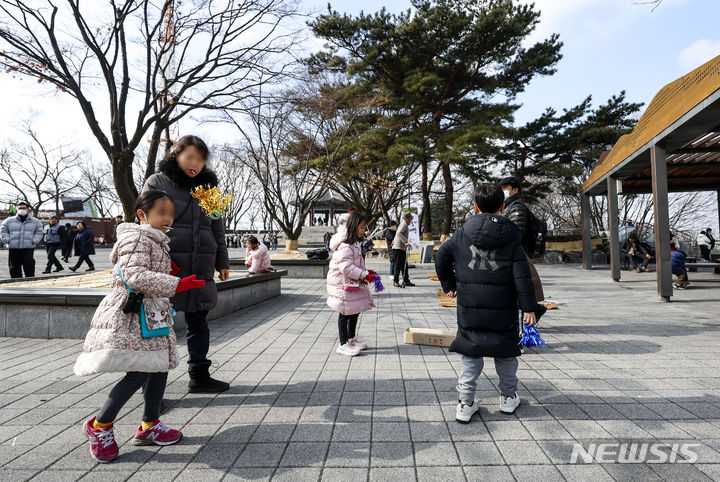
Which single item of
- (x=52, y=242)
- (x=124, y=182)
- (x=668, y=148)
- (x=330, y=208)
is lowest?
(x=52, y=242)

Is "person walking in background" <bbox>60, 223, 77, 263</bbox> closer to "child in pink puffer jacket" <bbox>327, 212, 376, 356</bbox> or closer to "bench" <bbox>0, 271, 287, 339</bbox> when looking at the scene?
"bench" <bbox>0, 271, 287, 339</bbox>

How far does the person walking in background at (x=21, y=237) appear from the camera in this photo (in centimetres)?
892

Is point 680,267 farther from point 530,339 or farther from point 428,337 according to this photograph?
point 428,337

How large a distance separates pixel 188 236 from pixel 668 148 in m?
8.93

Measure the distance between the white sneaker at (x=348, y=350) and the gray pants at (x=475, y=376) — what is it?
1784 mm

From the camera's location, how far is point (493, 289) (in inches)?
103

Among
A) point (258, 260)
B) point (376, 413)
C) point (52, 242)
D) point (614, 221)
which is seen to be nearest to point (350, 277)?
point (376, 413)

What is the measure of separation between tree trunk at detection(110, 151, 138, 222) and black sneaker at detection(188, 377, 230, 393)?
539 centimetres

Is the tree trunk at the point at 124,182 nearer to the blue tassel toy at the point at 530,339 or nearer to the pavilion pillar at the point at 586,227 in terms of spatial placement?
the blue tassel toy at the point at 530,339

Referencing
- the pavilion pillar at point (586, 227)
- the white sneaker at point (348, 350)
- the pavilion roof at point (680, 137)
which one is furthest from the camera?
the pavilion pillar at point (586, 227)

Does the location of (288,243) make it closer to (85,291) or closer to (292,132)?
(292,132)

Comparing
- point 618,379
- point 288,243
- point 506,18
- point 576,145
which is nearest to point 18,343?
point 618,379

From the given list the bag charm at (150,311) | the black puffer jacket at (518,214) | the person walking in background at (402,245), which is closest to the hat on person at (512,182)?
the black puffer jacket at (518,214)

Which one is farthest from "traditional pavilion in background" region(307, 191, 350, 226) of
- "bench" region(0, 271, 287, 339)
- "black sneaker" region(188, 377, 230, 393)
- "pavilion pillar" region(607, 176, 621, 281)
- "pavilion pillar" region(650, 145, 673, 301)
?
"black sneaker" region(188, 377, 230, 393)
